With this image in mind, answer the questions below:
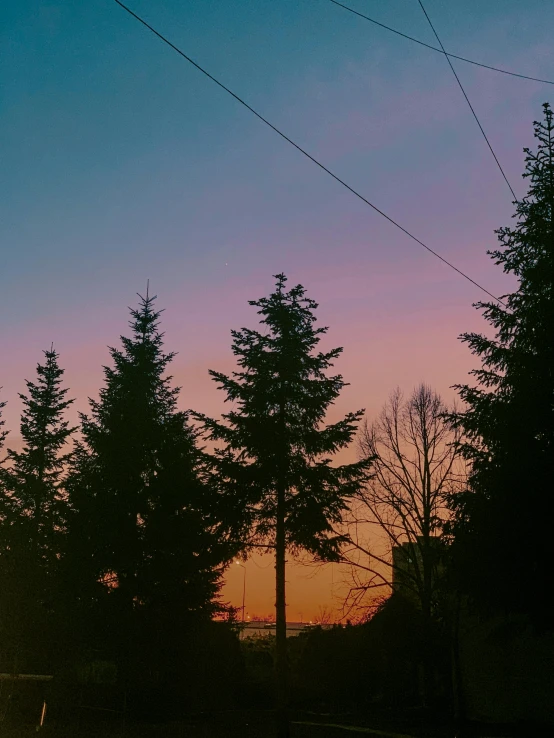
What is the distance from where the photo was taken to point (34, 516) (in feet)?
97.2

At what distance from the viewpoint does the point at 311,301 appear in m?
21.8

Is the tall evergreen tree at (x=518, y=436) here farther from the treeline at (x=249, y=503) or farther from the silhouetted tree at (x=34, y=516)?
the silhouetted tree at (x=34, y=516)

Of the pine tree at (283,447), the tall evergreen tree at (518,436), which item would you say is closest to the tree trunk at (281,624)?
the pine tree at (283,447)

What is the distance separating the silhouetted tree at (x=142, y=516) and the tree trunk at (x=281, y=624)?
6.36 ft

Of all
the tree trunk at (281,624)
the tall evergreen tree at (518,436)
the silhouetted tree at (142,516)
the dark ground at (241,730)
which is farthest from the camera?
the silhouetted tree at (142,516)

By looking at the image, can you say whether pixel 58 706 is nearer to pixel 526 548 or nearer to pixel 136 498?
pixel 136 498

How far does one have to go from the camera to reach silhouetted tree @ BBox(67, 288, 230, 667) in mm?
21859

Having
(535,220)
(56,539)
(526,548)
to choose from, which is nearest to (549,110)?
(535,220)

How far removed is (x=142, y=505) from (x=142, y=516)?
0.44m

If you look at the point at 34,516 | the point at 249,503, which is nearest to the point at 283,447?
the point at 249,503

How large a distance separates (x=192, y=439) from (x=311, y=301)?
868 cm

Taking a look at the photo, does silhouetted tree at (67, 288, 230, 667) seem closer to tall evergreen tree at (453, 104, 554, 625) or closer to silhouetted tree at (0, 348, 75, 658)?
silhouetted tree at (0, 348, 75, 658)

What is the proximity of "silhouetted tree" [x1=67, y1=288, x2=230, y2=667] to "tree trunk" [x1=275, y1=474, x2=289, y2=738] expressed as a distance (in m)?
1.94

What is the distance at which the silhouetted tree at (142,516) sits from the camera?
2186cm
